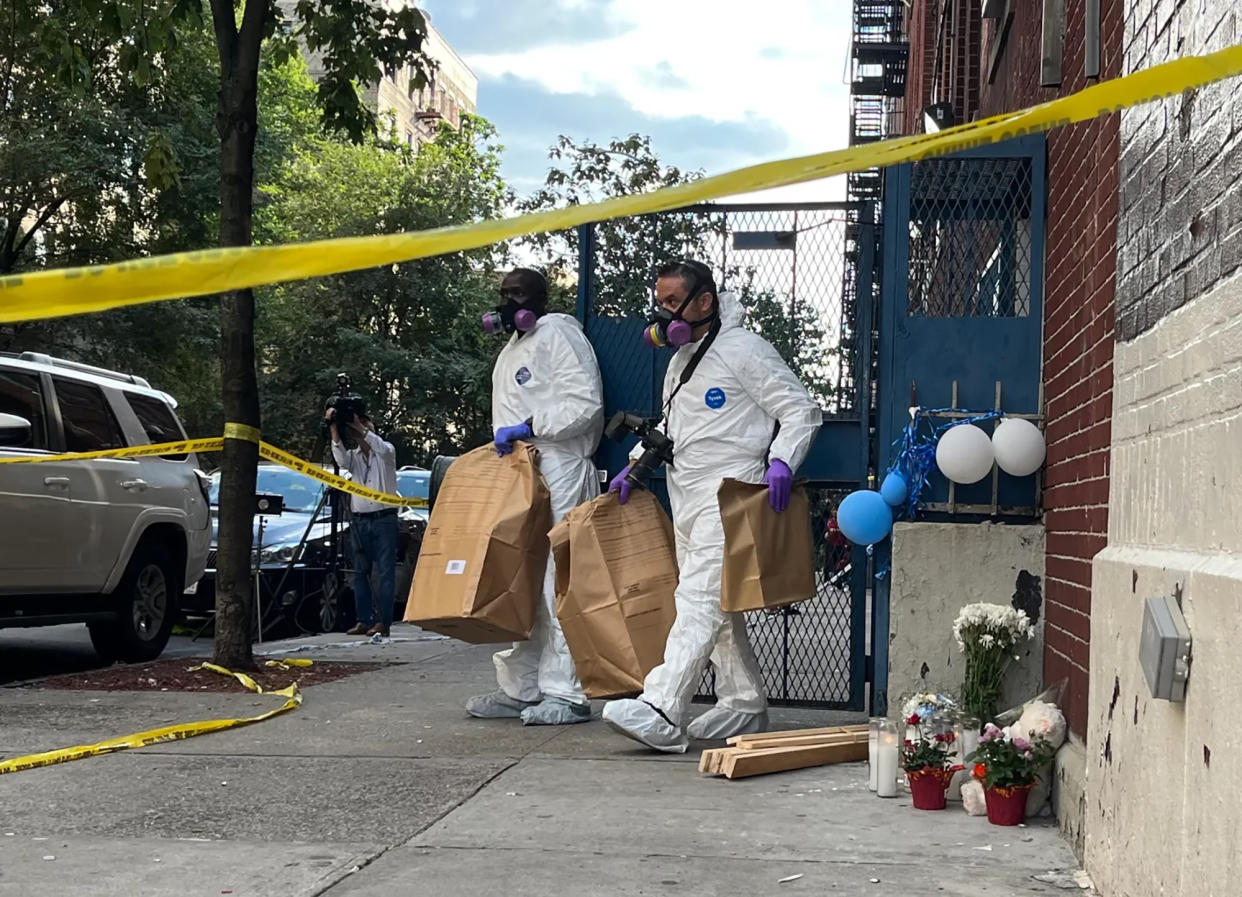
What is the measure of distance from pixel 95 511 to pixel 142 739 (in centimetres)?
325

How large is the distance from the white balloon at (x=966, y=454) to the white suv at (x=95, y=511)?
492 cm

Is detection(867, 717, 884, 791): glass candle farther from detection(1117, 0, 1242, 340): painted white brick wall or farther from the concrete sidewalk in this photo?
detection(1117, 0, 1242, 340): painted white brick wall

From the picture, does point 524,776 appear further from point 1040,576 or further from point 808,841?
point 1040,576

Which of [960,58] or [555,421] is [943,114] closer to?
[960,58]

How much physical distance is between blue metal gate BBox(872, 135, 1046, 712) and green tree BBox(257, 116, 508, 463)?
24.4m

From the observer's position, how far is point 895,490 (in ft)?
20.2

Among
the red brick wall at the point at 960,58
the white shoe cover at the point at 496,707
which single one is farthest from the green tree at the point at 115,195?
the white shoe cover at the point at 496,707

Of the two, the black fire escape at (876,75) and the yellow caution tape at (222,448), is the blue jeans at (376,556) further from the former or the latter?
the black fire escape at (876,75)

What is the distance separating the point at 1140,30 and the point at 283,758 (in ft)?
13.7

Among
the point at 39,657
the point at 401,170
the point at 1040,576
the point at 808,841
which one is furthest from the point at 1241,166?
the point at 401,170

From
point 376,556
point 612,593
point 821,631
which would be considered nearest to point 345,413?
point 376,556

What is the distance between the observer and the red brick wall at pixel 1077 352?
4.53 metres

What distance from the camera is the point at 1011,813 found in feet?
16.1

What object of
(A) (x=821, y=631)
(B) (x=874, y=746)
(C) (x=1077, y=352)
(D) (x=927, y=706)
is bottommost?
(B) (x=874, y=746)
